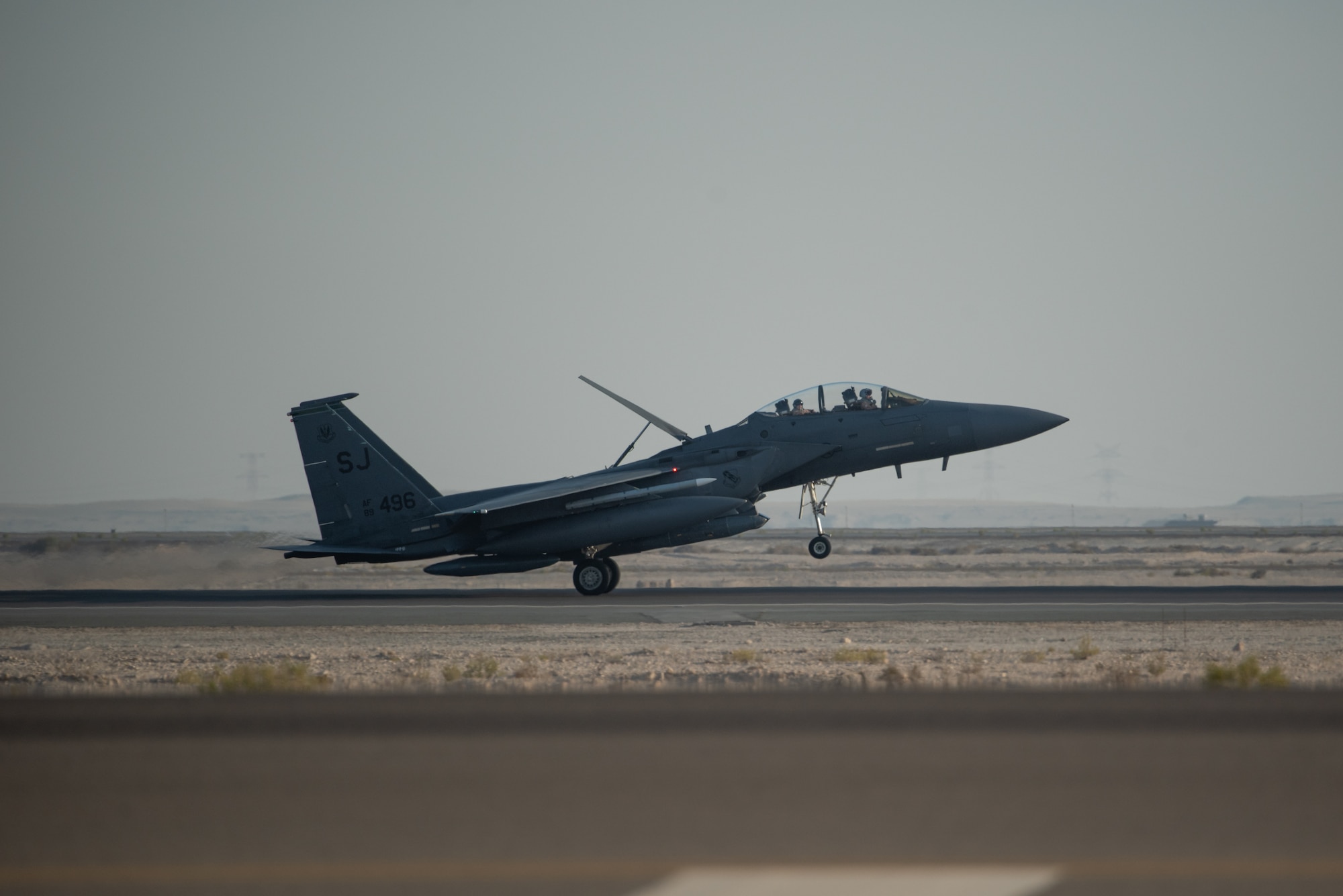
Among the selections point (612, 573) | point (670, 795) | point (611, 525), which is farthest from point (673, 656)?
point (612, 573)

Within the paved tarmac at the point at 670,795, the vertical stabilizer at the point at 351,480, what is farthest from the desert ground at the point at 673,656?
the vertical stabilizer at the point at 351,480

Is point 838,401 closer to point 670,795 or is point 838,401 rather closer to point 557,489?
point 557,489

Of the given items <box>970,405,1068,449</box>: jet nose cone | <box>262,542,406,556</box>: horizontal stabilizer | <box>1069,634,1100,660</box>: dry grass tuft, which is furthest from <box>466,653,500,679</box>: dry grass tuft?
<box>970,405,1068,449</box>: jet nose cone

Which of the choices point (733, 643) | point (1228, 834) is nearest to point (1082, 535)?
point (733, 643)

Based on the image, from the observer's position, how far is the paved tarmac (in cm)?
589

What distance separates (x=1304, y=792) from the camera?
723cm

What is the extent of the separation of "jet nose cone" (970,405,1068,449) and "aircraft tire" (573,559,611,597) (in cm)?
969

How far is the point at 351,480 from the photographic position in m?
28.8

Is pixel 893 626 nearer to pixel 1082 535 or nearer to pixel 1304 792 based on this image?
pixel 1304 792

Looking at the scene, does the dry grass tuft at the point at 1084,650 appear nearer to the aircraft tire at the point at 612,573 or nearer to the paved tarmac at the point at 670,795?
the paved tarmac at the point at 670,795

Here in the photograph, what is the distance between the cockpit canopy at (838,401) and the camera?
28531 mm

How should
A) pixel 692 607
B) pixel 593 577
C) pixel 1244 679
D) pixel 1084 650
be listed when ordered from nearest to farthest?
pixel 1244 679, pixel 1084 650, pixel 692 607, pixel 593 577

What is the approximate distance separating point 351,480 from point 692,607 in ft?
30.1

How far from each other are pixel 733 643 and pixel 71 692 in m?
10.1
